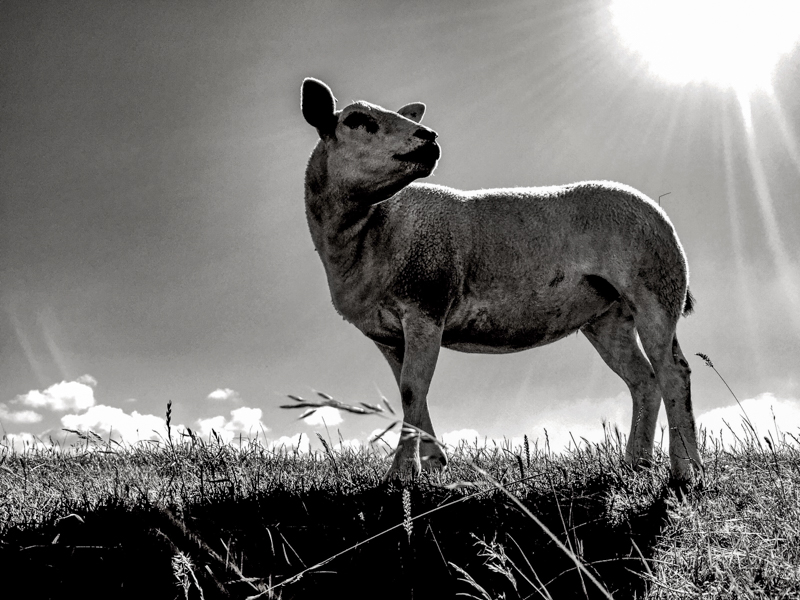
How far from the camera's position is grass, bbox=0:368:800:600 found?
2.48m

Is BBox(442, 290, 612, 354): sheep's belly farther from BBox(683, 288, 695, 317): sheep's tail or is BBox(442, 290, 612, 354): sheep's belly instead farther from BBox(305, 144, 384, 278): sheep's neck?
BBox(305, 144, 384, 278): sheep's neck

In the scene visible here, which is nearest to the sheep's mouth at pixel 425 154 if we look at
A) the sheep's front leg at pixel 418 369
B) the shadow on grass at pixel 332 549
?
the sheep's front leg at pixel 418 369

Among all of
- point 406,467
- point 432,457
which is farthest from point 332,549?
point 432,457

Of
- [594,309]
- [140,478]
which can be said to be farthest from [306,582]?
[594,309]

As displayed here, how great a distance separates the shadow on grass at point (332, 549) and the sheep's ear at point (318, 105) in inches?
130

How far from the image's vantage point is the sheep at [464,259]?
5.50 meters

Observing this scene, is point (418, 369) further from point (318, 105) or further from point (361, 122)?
point (318, 105)

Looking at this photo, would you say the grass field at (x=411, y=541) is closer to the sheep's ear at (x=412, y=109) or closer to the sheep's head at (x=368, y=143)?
the sheep's head at (x=368, y=143)

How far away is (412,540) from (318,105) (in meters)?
4.01

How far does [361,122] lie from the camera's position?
Answer: 222 inches

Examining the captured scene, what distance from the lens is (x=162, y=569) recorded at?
9.28 feet

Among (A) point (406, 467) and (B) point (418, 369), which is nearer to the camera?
(A) point (406, 467)

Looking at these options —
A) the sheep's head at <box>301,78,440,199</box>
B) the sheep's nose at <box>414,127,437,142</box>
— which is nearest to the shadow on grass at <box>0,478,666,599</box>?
the sheep's head at <box>301,78,440,199</box>

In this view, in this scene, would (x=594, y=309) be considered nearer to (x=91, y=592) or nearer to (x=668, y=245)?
(x=668, y=245)
